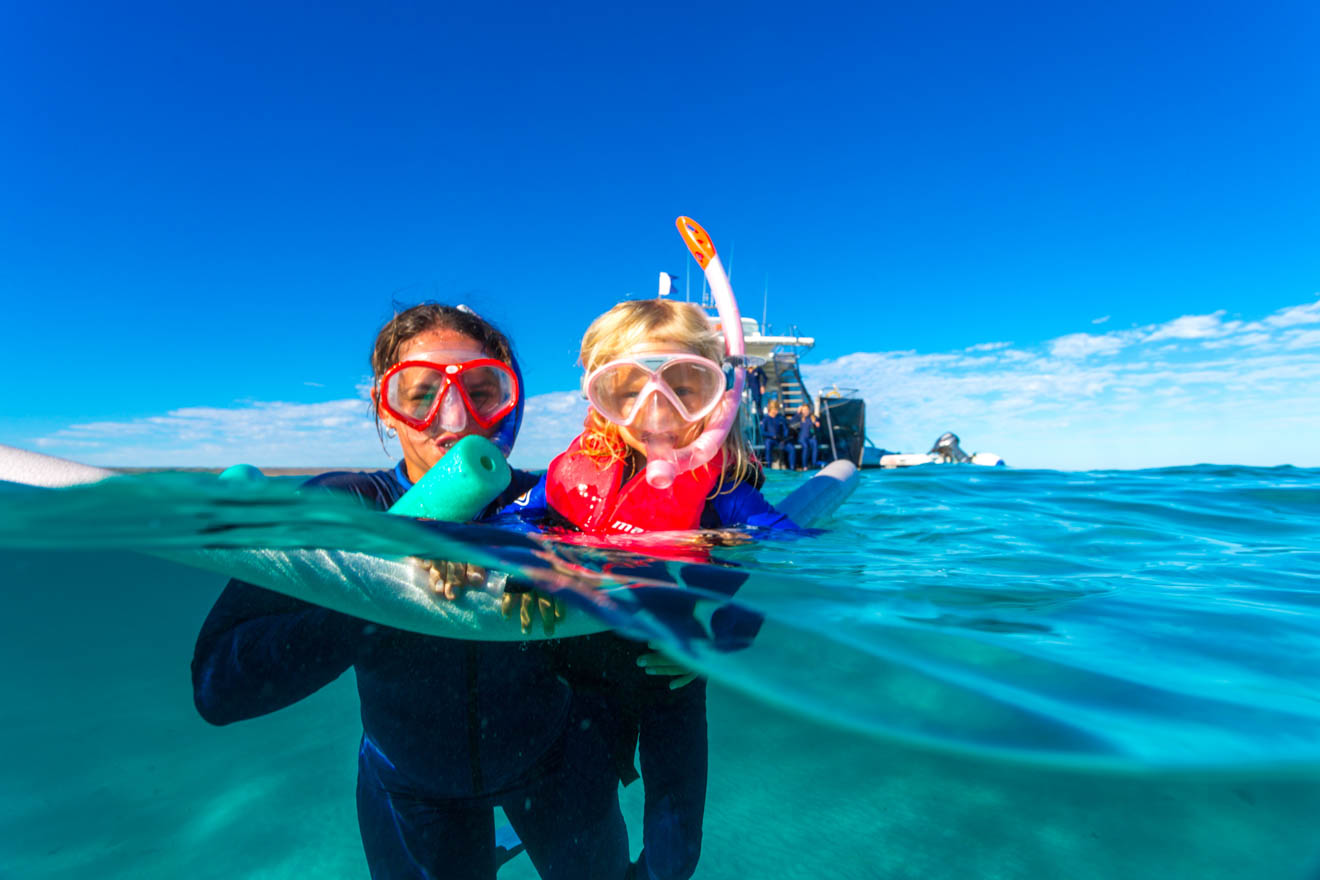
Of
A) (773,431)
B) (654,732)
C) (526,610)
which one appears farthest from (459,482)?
(773,431)

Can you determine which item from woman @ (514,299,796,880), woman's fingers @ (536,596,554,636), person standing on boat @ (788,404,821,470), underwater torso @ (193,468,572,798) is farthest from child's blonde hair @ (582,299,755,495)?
person standing on boat @ (788,404,821,470)

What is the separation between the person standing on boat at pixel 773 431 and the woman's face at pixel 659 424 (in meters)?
24.8

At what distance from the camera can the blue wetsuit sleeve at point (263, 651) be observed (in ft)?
5.65

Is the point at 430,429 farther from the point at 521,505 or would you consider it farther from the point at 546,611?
the point at 546,611

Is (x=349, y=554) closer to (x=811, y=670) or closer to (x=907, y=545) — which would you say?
(x=811, y=670)

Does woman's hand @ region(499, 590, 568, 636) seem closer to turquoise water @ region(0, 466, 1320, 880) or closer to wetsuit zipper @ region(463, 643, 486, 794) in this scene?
wetsuit zipper @ region(463, 643, 486, 794)

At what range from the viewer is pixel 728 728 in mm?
3709

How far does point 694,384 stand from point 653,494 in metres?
0.60

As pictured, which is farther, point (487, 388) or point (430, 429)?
point (487, 388)

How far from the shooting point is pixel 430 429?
94.7 inches

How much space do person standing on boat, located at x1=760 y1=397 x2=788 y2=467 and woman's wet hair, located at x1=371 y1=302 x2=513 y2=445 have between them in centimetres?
2504

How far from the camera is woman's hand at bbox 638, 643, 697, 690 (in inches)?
80.2

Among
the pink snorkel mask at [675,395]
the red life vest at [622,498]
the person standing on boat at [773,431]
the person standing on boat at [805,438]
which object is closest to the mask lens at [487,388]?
the pink snorkel mask at [675,395]

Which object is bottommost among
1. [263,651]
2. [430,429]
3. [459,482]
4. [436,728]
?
[436,728]
